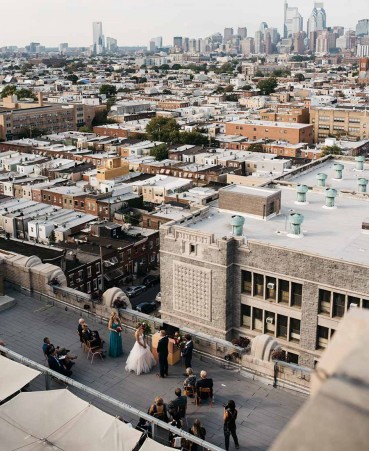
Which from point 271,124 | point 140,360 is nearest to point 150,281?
point 140,360

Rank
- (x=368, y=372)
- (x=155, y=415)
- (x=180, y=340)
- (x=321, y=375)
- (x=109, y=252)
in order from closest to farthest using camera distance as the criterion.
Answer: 1. (x=368, y=372)
2. (x=321, y=375)
3. (x=155, y=415)
4. (x=180, y=340)
5. (x=109, y=252)

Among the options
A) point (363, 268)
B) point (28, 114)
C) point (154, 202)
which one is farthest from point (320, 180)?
point (28, 114)

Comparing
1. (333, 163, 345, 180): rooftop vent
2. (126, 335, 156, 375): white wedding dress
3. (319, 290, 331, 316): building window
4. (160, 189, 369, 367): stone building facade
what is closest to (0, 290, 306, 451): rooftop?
(126, 335, 156, 375): white wedding dress

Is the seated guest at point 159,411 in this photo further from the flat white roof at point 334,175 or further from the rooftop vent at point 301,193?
the flat white roof at point 334,175

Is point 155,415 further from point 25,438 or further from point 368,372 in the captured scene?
point 368,372

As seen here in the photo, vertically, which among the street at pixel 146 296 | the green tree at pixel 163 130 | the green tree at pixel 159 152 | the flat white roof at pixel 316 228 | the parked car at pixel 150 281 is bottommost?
the street at pixel 146 296

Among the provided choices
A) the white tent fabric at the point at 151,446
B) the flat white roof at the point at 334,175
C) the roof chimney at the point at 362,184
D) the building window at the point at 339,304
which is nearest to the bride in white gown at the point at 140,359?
the white tent fabric at the point at 151,446
